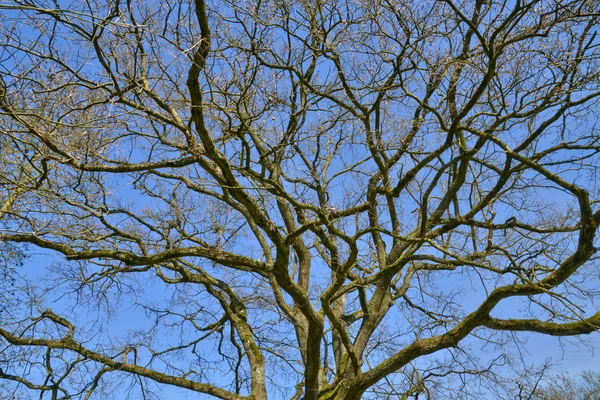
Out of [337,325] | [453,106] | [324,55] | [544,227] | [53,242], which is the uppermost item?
[324,55]

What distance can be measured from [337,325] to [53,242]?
338 centimetres

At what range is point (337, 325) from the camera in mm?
6656

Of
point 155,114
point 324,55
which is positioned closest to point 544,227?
point 324,55

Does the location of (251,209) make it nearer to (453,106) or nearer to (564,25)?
(453,106)

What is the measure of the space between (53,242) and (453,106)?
484cm

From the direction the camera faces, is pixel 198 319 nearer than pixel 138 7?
No

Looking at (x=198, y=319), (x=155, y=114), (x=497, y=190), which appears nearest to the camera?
(x=155, y=114)

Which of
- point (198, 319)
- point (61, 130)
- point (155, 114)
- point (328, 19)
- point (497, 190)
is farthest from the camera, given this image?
point (198, 319)

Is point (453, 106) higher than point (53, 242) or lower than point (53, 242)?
higher

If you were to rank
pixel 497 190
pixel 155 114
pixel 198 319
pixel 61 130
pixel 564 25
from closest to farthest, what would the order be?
pixel 61 130 → pixel 564 25 → pixel 155 114 → pixel 497 190 → pixel 198 319

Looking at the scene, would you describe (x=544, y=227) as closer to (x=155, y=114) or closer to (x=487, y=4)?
(x=487, y=4)

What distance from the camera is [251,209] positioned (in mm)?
5992

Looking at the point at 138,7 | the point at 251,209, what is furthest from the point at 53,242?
the point at 138,7

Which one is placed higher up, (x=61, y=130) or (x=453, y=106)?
(x=453, y=106)
